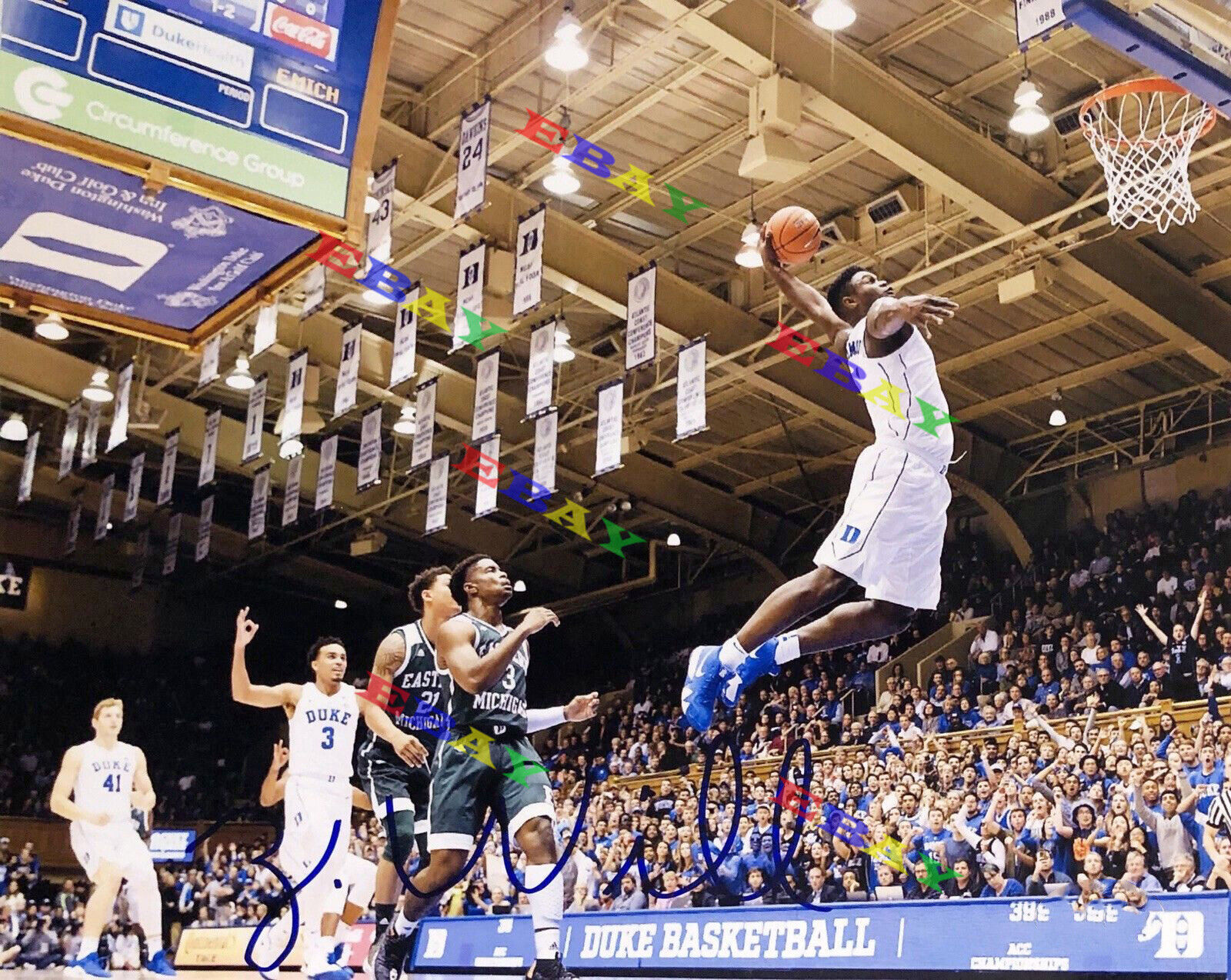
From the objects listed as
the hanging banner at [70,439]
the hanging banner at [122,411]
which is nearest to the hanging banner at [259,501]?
the hanging banner at [70,439]

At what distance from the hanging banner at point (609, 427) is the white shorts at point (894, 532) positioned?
998 cm

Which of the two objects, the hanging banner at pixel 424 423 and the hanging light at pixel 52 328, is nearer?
the hanging banner at pixel 424 423

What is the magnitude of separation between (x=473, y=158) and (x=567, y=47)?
189 centimetres

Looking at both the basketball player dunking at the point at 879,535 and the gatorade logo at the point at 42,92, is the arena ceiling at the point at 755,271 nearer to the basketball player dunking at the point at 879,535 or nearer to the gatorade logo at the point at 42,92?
the basketball player dunking at the point at 879,535

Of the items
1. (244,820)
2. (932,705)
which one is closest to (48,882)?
(244,820)

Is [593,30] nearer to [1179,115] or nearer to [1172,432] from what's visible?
[1179,115]

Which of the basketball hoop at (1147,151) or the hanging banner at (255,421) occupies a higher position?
the hanging banner at (255,421)

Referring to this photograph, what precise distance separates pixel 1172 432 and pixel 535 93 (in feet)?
34.7

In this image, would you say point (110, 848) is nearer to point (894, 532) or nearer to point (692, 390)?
point (894, 532)

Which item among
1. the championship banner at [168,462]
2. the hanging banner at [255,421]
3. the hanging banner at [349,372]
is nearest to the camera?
the hanging banner at [349,372]

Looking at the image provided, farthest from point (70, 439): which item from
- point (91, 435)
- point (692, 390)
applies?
point (692, 390)

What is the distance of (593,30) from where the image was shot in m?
12.9

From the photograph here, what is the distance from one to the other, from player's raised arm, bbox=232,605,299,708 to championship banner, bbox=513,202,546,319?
5.98 metres

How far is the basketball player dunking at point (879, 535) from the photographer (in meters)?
4.79
